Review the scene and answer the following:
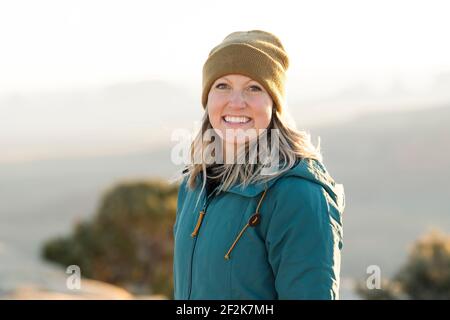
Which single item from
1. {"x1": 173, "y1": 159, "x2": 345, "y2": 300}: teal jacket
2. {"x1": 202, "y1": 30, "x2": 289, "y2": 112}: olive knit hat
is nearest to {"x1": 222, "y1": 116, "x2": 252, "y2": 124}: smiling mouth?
{"x1": 202, "y1": 30, "x2": 289, "y2": 112}: olive knit hat

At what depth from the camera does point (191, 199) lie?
2.70m

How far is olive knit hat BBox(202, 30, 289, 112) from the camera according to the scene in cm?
254

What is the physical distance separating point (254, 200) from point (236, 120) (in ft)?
A: 1.09

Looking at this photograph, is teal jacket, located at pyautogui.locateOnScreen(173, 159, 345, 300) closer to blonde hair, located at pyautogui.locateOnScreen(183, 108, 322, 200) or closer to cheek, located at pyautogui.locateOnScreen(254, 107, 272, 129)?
blonde hair, located at pyautogui.locateOnScreen(183, 108, 322, 200)

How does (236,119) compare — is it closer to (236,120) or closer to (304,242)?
(236,120)

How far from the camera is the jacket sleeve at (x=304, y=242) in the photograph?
2182 millimetres

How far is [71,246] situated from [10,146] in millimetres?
41881

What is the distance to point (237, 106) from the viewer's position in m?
2.51

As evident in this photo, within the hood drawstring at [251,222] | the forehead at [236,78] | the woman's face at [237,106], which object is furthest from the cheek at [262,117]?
the hood drawstring at [251,222]

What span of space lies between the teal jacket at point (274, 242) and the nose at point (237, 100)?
280 mm

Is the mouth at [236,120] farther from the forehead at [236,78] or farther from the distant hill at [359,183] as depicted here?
the distant hill at [359,183]

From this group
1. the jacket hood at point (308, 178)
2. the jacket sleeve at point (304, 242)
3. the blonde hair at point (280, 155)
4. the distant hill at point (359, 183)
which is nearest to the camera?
the jacket sleeve at point (304, 242)

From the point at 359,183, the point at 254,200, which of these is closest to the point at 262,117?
the point at 254,200

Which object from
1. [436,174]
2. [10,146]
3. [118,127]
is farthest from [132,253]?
[118,127]
